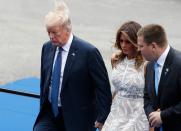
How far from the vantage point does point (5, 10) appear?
53.0 ft

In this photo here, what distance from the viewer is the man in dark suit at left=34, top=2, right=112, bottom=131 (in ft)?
17.1

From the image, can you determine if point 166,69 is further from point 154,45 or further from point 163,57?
point 154,45

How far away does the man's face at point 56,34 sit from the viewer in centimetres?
499

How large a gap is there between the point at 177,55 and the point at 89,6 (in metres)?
12.8

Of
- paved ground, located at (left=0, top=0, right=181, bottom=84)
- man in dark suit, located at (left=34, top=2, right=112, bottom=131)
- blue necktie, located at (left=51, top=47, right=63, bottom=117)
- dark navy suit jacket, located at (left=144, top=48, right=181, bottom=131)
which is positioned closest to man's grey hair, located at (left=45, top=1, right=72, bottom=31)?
man in dark suit, located at (left=34, top=2, right=112, bottom=131)

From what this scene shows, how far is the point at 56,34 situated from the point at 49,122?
0.87 metres

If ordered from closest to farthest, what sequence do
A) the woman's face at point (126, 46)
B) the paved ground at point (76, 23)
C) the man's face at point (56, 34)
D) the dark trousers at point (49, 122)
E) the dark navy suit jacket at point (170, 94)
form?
the dark navy suit jacket at point (170, 94) < the man's face at point (56, 34) < the dark trousers at point (49, 122) < the woman's face at point (126, 46) < the paved ground at point (76, 23)

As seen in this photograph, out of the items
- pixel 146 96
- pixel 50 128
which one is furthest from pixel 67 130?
pixel 146 96

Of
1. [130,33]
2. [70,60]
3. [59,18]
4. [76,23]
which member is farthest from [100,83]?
[76,23]

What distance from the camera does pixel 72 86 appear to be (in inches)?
206

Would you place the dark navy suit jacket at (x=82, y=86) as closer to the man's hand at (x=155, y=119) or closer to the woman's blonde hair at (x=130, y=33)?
the woman's blonde hair at (x=130, y=33)

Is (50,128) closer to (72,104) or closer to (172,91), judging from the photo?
(72,104)

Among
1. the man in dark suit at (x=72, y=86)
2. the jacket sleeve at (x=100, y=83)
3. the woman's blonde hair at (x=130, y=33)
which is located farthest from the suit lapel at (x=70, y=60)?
the woman's blonde hair at (x=130, y=33)

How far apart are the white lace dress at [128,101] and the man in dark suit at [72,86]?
0.25 meters
